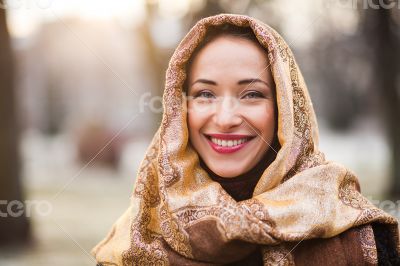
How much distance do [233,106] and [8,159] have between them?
5.84 metres

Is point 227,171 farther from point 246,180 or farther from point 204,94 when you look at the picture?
point 204,94

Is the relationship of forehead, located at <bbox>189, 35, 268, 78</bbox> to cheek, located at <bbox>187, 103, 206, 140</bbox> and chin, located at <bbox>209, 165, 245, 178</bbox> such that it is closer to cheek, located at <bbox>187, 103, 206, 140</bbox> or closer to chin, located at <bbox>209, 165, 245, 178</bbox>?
cheek, located at <bbox>187, 103, 206, 140</bbox>

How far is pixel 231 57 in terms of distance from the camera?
7.32 feet

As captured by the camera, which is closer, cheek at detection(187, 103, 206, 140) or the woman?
the woman

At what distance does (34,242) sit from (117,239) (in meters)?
5.50

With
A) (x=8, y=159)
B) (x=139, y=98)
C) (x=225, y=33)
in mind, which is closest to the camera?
(x=225, y=33)

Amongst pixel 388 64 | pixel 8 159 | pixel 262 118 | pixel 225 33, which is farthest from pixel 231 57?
pixel 388 64

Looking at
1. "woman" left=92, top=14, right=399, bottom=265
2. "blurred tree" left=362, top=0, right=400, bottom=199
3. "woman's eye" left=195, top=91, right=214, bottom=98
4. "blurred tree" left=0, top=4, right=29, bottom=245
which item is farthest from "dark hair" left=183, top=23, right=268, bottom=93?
"blurred tree" left=362, top=0, right=400, bottom=199

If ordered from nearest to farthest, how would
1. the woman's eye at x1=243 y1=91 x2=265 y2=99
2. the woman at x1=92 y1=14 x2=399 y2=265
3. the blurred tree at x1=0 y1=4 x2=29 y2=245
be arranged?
the woman at x1=92 y1=14 x2=399 y2=265 < the woman's eye at x1=243 y1=91 x2=265 y2=99 < the blurred tree at x1=0 y1=4 x2=29 y2=245

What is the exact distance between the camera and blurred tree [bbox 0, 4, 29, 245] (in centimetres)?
731

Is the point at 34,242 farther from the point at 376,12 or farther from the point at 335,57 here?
the point at 335,57

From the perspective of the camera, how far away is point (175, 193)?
2.26 meters

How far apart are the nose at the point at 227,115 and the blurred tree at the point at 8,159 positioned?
5.61 meters

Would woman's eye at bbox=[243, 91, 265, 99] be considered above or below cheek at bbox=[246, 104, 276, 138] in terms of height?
above
